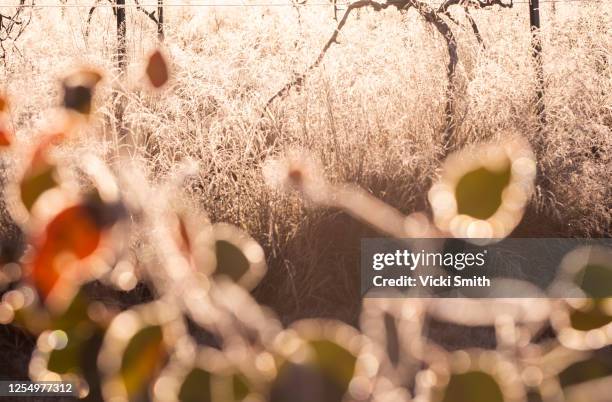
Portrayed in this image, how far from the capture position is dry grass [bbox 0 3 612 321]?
2406 millimetres

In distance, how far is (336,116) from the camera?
2.69m

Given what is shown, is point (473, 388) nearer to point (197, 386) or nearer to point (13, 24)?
point (197, 386)

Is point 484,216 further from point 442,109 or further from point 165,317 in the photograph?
point 442,109

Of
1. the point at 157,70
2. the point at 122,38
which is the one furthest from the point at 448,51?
the point at 157,70

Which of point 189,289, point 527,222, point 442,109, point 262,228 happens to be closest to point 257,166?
point 262,228

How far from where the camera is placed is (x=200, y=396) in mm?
183

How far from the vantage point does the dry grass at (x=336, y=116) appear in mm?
2406

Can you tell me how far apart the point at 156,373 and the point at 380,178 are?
2378 mm

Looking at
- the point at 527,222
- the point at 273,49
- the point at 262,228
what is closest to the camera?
the point at 262,228

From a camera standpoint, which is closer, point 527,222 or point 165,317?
point 165,317

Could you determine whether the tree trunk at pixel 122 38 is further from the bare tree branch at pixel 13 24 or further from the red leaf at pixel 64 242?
the red leaf at pixel 64 242

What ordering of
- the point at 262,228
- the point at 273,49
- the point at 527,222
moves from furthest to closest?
the point at 273,49, the point at 527,222, the point at 262,228

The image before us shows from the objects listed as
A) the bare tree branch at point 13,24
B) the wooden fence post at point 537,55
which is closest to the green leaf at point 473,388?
the bare tree branch at point 13,24

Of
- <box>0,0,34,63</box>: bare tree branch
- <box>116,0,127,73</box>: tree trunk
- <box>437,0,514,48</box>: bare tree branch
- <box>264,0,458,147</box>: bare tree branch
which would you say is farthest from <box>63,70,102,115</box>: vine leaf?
<box>437,0,514,48</box>: bare tree branch
